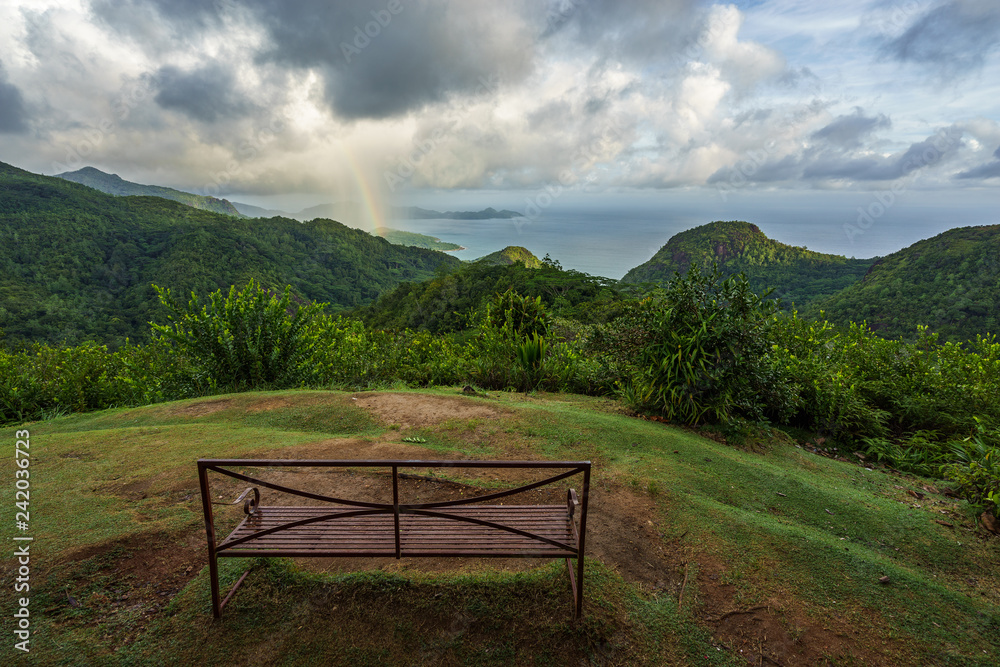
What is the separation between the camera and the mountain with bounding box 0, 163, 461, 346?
55375mm

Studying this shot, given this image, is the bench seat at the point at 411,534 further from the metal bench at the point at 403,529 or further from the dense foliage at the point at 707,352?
the dense foliage at the point at 707,352

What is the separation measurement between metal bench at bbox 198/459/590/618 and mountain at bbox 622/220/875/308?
5423 cm

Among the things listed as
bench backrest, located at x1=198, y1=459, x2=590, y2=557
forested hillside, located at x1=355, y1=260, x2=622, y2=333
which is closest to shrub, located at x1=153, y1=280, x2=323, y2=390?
bench backrest, located at x1=198, y1=459, x2=590, y2=557

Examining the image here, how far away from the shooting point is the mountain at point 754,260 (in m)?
54.3

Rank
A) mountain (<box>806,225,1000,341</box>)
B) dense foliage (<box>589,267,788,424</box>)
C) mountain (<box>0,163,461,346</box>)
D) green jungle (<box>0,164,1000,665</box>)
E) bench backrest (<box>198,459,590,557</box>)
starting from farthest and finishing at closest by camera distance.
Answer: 1. mountain (<box>0,163,461,346</box>)
2. mountain (<box>806,225,1000,341</box>)
3. dense foliage (<box>589,267,788,424</box>)
4. green jungle (<box>0,164,1000,665</box>)
5. bench backrest (<box>198,459,590,557</box>)

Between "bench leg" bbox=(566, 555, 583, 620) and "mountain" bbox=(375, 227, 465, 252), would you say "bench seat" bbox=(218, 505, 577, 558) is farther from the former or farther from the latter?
"mountain" bbox=(375, 227, 465, 252)

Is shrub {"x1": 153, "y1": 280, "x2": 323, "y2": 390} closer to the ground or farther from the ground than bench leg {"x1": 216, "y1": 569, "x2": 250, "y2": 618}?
farther from the ground

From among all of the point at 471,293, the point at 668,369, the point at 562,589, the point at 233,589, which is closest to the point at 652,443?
the point at 668,369

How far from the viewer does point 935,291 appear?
33.7 m

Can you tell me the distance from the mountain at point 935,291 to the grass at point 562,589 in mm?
28465

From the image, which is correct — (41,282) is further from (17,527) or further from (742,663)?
(742,663)

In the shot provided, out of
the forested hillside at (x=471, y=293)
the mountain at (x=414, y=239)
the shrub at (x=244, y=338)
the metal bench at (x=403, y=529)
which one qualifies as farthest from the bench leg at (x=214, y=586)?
the mountain at (x=414, y=239)

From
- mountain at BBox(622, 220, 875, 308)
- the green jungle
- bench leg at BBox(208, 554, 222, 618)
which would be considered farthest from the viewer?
mountain at BBox(622, 220, 875, 308)

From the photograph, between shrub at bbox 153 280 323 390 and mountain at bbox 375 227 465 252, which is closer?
shrub at bbox 153 280 323 390
